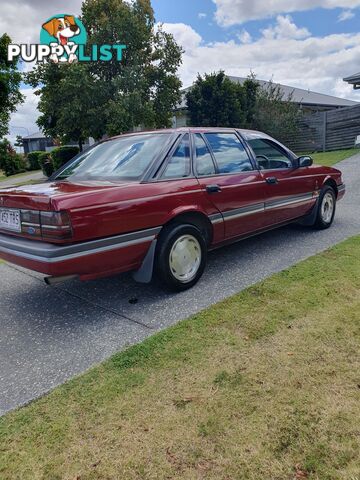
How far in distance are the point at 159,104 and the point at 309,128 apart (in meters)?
8.25

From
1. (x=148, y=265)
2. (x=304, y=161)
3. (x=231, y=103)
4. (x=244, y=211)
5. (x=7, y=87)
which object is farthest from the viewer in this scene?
(x=7, y=87)

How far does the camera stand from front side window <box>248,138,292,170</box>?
482 cm

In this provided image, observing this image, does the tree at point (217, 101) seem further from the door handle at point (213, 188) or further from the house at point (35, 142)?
the house at point (35, 142)

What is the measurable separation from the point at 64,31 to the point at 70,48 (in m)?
0.78

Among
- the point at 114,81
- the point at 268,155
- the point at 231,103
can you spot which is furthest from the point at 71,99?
the point at 268,155

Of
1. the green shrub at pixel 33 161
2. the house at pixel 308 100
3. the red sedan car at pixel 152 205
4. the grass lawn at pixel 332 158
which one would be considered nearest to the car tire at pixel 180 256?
the red sedan car at pixel 152 205

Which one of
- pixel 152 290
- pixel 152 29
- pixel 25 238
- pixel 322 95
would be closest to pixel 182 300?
pixel 152 290

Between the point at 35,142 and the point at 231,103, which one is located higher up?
the point at 35,142

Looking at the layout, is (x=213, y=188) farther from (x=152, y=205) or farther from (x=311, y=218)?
(x=311, y=218)

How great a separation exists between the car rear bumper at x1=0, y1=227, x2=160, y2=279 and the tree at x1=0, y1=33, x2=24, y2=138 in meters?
21.6

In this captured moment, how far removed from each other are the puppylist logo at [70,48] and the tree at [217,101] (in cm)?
443

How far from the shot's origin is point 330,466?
5.74ft

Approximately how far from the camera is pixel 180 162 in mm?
3822

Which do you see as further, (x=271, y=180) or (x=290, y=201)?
(x=290, y=201)
